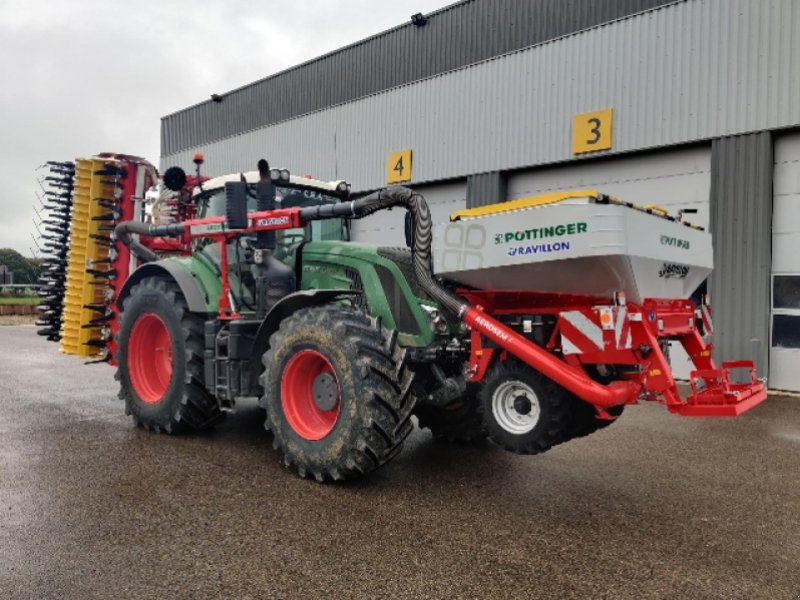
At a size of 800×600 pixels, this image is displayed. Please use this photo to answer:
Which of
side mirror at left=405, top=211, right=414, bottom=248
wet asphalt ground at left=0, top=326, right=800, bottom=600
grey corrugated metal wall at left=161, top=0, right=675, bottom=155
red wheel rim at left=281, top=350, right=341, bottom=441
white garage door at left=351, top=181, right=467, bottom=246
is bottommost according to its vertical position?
wet asphalt ground at left=0, top=326, right=800, bottom=600

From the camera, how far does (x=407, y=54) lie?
1505 cm

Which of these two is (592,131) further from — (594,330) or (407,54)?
(594,330)

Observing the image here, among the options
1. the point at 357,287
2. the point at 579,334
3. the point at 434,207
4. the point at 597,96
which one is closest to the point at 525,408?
the point at 579,334

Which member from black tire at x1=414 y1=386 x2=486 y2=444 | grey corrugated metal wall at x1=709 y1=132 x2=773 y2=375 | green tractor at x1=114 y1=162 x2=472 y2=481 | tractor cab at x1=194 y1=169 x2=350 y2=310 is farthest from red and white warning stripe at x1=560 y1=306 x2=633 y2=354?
grey corrugated metal wall at x1=709 y1=132 x2=773 y2=375

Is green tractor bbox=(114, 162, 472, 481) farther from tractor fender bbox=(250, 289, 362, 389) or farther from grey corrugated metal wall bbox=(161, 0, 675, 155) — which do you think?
grey corrugated metal wall bbox=(161, 0, 675, 155)

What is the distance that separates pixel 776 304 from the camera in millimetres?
10234

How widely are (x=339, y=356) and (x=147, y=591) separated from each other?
1.90 metres

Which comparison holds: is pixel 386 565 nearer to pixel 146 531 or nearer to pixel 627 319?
pixel 146 531

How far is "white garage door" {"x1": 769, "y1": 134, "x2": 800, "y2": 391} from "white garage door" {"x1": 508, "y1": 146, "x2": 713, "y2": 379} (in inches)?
41.6

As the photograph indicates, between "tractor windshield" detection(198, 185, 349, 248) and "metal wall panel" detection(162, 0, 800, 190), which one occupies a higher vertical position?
"metal wall panel" detection(162, 0, 800, 190)

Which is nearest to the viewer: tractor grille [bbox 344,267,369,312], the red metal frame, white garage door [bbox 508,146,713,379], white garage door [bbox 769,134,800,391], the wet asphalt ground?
the wet asphalt ground

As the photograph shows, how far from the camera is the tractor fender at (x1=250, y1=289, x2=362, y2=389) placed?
5012 mm

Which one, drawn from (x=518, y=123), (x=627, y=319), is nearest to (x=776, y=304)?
(x=518, y=123)

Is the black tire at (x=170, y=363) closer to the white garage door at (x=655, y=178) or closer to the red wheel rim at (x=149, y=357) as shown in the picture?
the red wheel rim at (x=149, y=357)
